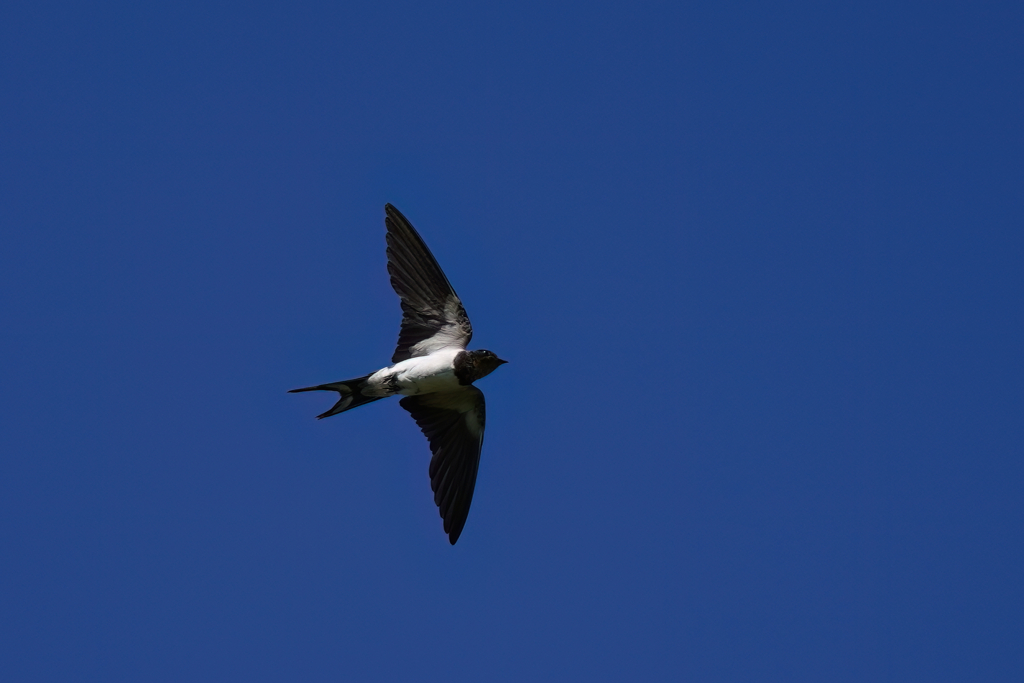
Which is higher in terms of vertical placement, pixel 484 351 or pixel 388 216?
pixel 388 216

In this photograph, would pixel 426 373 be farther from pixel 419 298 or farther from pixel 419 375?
pixel 419 298

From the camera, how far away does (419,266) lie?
7.69 meters

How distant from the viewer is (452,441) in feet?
26.0

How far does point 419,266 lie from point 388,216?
0.39 m

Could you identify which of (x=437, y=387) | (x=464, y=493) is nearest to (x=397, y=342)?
(x=437, y=387)

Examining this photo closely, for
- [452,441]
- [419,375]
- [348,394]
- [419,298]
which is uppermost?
[419,298]

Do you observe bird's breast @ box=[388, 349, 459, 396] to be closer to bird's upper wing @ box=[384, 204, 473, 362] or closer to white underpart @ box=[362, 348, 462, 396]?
white underpart @ box=[362, 348, 462, 396]

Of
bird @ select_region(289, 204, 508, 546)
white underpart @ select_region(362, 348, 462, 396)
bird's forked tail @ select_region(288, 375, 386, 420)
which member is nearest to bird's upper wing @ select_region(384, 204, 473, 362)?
bird @ select_region(289, 204, 508, 546)

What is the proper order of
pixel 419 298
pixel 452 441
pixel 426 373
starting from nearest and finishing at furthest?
pixel 426 373
pixel 419 298
pixel 452 441

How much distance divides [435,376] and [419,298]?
22.5 inches

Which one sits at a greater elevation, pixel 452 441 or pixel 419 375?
pixel 419 375

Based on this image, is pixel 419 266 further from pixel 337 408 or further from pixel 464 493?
pixel 464 493

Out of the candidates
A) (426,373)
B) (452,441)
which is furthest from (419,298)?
(452,441)

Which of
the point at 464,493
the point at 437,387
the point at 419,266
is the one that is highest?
the point at 419,266
